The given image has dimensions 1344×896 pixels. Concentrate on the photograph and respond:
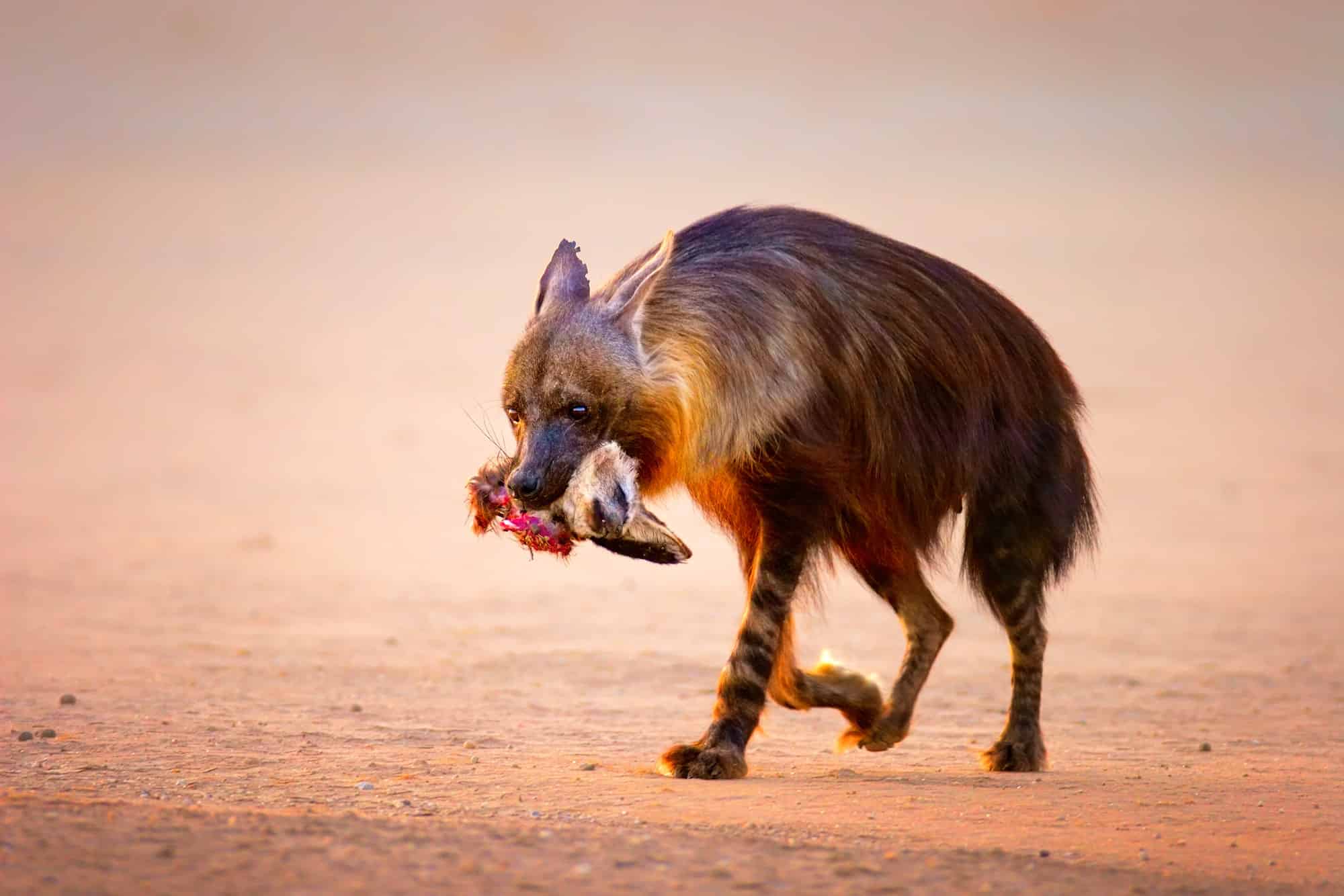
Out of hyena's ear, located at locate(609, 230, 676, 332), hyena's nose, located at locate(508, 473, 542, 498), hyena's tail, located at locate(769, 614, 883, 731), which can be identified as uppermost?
hyena's ear, located at locate(609, 230, 676, 332)

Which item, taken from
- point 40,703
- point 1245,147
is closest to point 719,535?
point 40,703

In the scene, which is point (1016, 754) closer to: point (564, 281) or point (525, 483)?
point (525, 483)

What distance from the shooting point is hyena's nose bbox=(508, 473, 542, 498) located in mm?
6387

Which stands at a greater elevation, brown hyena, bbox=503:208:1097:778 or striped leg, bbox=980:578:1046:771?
brown hyena, bbox=503:208:1097:778

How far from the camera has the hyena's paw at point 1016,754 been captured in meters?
7.22

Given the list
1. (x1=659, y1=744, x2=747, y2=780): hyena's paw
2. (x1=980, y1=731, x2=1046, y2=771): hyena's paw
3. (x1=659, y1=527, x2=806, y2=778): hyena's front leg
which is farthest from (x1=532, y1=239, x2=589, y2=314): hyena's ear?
(x1=980, y1=731, x2=1046, y2=771): hyena's paw

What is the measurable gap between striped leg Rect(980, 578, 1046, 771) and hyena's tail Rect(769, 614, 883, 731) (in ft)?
1.58

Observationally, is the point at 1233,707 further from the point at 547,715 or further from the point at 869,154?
the point at 869,154

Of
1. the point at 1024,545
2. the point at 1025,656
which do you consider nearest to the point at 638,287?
the point at 1024,545

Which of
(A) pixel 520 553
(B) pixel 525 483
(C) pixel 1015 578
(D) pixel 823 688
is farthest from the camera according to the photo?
(A) pixel 520 553

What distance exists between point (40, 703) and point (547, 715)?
207 cm

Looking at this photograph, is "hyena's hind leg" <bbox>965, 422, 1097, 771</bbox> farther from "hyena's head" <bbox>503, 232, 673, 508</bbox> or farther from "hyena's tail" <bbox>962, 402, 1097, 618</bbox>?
"hyena's head" <bbox>503, 232, 673, 508</bbox>

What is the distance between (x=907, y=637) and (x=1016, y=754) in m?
0.79

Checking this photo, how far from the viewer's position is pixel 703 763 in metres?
6.57
